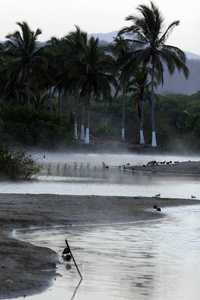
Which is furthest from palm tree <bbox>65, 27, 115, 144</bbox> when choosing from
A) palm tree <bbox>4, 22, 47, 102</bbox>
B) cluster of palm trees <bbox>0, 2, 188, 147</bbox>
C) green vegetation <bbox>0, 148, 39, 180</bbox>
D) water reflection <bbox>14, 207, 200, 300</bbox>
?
water reflection <bbox>14, 207, 200, 300</bbox>

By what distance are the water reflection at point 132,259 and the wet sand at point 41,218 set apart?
0.87 feet

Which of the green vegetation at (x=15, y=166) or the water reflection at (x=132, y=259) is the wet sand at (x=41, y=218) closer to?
the water reflection at (x=132, y=259)

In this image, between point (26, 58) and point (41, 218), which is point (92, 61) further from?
point (41, 218)

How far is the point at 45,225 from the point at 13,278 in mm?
6141

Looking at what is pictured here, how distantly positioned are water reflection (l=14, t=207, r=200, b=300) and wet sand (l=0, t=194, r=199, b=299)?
10.5 inches

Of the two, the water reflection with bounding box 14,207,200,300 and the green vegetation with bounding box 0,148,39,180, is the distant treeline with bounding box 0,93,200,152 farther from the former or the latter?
the water reflection with bounding box 14,207,200,300

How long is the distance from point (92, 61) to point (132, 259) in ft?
183

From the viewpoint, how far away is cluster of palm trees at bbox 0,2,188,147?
5994cm

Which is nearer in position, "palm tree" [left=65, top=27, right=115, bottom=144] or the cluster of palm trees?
the cluster of palm trees

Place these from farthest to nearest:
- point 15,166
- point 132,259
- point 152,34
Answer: point 152,34 → point 15,166 → point 132,259

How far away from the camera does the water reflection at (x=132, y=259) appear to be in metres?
9.05

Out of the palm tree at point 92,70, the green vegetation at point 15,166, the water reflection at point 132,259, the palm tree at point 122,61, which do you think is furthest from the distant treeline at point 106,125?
the water reflection at point 132,259

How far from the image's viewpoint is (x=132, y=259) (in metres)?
11.4

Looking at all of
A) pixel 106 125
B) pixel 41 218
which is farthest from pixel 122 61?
pixel 41 218
